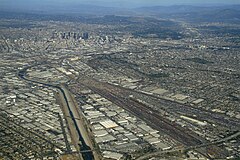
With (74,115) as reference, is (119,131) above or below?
below

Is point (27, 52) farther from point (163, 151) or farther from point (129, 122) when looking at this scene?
point (163, 151)

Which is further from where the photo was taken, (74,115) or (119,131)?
(74,115)

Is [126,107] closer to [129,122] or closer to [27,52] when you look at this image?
[129,122]

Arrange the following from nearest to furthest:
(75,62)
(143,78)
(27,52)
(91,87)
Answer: (91,87), (143,78), (75,62), (27,52)

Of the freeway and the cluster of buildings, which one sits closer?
the freeway

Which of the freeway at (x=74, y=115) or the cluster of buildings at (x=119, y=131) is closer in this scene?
the freeway at (x=74, y=115)

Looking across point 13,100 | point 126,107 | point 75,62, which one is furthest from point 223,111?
point 75,62

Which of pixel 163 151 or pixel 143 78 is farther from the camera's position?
pixel 143 78

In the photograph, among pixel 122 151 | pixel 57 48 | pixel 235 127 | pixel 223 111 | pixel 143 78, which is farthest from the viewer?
pixel 57 48

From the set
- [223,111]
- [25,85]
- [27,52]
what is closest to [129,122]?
[223,111]
